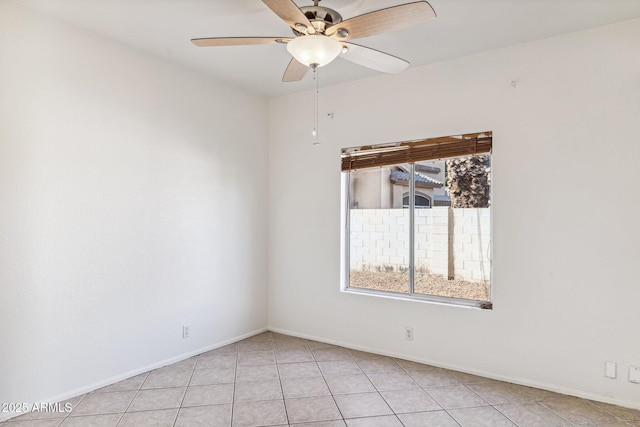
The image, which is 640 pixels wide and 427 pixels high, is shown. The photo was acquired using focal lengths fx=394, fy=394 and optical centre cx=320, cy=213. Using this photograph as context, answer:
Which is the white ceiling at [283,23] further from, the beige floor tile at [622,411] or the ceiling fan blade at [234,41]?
the beige floor tile at [622,411]

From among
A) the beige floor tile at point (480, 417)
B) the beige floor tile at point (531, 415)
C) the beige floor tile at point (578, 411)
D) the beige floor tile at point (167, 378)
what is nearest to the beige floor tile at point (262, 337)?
the beige floor tile at point (167, 378)

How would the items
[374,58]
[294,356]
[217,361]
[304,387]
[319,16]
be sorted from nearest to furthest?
[319,16] → [374,58] → [304,387] → [217,361] → [294,356]

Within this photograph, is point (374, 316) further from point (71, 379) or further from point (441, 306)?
point (71, 379)

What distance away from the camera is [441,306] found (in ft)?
11.3

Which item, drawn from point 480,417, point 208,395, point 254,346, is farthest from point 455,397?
point 254,346

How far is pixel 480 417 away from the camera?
2.54m

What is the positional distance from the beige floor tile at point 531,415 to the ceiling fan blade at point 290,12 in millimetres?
2670

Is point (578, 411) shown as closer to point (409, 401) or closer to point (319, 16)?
point (409, 401)

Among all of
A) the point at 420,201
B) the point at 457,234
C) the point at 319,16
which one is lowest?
the point at 457,234

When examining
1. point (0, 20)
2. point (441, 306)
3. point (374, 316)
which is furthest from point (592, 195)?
point (0, 20)

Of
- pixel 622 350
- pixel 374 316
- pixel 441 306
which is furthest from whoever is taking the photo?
pixel 374 316

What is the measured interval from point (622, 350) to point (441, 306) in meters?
1.26

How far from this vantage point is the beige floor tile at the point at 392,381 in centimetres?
300

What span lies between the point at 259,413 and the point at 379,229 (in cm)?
204
